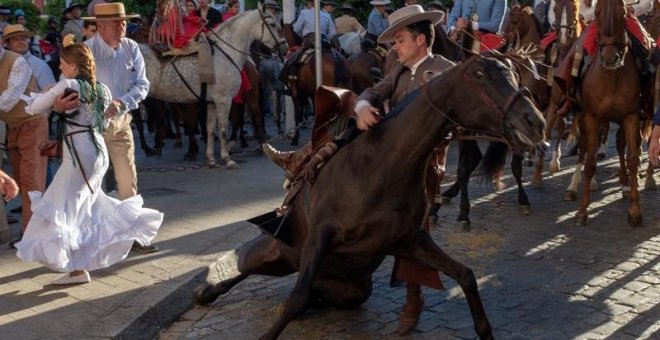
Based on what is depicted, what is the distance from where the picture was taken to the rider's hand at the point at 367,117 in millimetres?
4852

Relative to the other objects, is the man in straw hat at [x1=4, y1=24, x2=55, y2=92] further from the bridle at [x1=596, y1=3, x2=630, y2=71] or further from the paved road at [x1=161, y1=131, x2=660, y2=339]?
the bridle at [x1=596, y1=3, x2=630, y2=71]

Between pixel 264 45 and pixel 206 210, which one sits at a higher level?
pixel 264 45

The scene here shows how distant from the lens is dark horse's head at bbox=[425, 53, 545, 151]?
4090 millimetres

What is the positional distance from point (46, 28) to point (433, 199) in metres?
17.2

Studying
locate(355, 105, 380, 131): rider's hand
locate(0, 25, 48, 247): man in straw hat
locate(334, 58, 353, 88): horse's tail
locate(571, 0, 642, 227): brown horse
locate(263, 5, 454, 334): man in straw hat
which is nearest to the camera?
locate(355, 105, 380, 131): rider's hand

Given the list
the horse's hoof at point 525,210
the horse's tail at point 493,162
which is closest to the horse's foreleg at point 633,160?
the horse's hoof at point 525,210

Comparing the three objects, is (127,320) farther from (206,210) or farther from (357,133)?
(206,210)

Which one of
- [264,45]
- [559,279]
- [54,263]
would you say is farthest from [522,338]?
[264,45]

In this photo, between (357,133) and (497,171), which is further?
(497,171)

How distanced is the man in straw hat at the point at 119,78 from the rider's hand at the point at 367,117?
3.04 metres

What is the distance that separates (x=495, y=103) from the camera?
4215mm

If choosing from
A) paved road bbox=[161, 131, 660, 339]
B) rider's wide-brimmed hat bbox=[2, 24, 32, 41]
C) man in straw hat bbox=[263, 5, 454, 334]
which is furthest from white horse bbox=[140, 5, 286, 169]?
man in straw hat bbox=[263, 5, 454, 334]

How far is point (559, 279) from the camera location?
21.5ft

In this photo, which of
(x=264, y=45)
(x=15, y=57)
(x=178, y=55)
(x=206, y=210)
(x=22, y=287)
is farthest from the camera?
(x=264, y=45)
